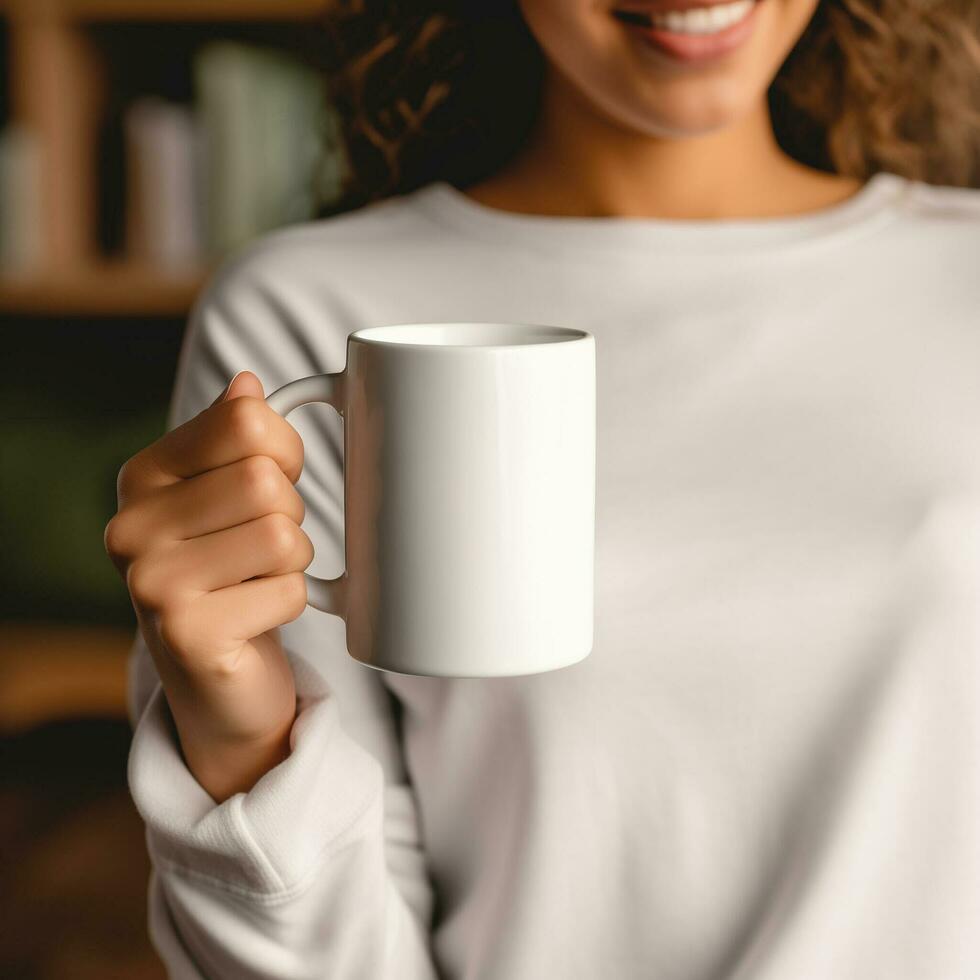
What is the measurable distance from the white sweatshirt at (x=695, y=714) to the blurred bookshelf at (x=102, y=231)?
1119 millimetres

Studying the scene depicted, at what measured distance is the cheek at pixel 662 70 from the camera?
830 mm

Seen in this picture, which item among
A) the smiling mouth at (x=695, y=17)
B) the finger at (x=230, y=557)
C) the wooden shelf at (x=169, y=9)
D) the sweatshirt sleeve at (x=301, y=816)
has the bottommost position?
the sweatshirt sleeve at (x=301, y=816)

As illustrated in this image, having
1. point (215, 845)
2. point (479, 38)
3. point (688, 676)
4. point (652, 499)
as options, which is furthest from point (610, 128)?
point (215, 845)

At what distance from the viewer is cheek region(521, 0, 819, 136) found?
83cm

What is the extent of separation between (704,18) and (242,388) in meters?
0.40

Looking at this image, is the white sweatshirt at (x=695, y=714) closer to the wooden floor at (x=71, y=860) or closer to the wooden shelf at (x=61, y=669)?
the wooden floor at (x=71, y=860)

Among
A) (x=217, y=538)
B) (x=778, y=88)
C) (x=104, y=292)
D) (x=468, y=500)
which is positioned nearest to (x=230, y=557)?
(x=217, y=538)

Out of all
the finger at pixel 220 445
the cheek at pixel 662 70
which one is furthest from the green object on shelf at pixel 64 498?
the finger at pixel 220 445

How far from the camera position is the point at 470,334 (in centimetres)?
70

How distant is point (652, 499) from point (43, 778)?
1.71 meters

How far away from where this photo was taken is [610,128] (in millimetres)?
974

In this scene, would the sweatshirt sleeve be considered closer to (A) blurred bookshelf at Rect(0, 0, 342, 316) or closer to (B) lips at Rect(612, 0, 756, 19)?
(B) lips at Rect(612, 0, 756, 19)

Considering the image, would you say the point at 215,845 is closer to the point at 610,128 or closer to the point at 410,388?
the point at 410,388

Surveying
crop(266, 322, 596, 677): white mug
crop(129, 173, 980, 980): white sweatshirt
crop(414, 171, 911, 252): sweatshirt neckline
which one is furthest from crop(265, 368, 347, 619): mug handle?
crop(414, 171, 911, 252): sweatshirt neckline
